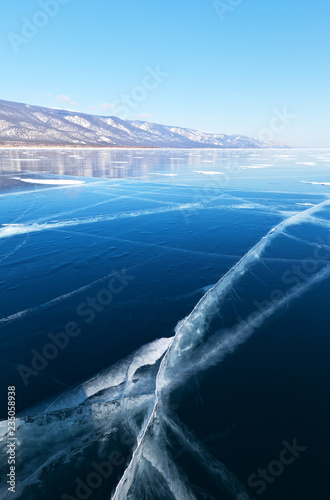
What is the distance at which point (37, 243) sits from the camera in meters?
8.66

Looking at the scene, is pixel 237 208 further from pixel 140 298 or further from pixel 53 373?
pixel 53 373

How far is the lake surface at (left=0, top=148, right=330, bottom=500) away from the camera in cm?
265

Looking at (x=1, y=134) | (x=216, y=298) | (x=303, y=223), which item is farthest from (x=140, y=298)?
(x=1, y=134)

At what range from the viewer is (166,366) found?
3.94 metres

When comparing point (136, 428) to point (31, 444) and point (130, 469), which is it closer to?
point (130, 469)

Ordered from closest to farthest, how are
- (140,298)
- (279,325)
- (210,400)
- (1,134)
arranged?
(210,400) < (279,325) < (140,298) < (1,134)

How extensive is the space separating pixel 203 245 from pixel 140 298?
12.7 feet

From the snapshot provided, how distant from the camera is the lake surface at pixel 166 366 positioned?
2650mm

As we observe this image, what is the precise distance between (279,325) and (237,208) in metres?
10.0

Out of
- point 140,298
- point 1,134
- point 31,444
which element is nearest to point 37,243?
point 140,298

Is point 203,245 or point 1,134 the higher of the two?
point 1,134

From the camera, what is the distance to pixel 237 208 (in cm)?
1402

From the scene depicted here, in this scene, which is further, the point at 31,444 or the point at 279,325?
the point at 279,325

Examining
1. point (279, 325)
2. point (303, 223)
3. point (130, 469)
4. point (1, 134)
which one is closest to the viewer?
point (130, 469)
